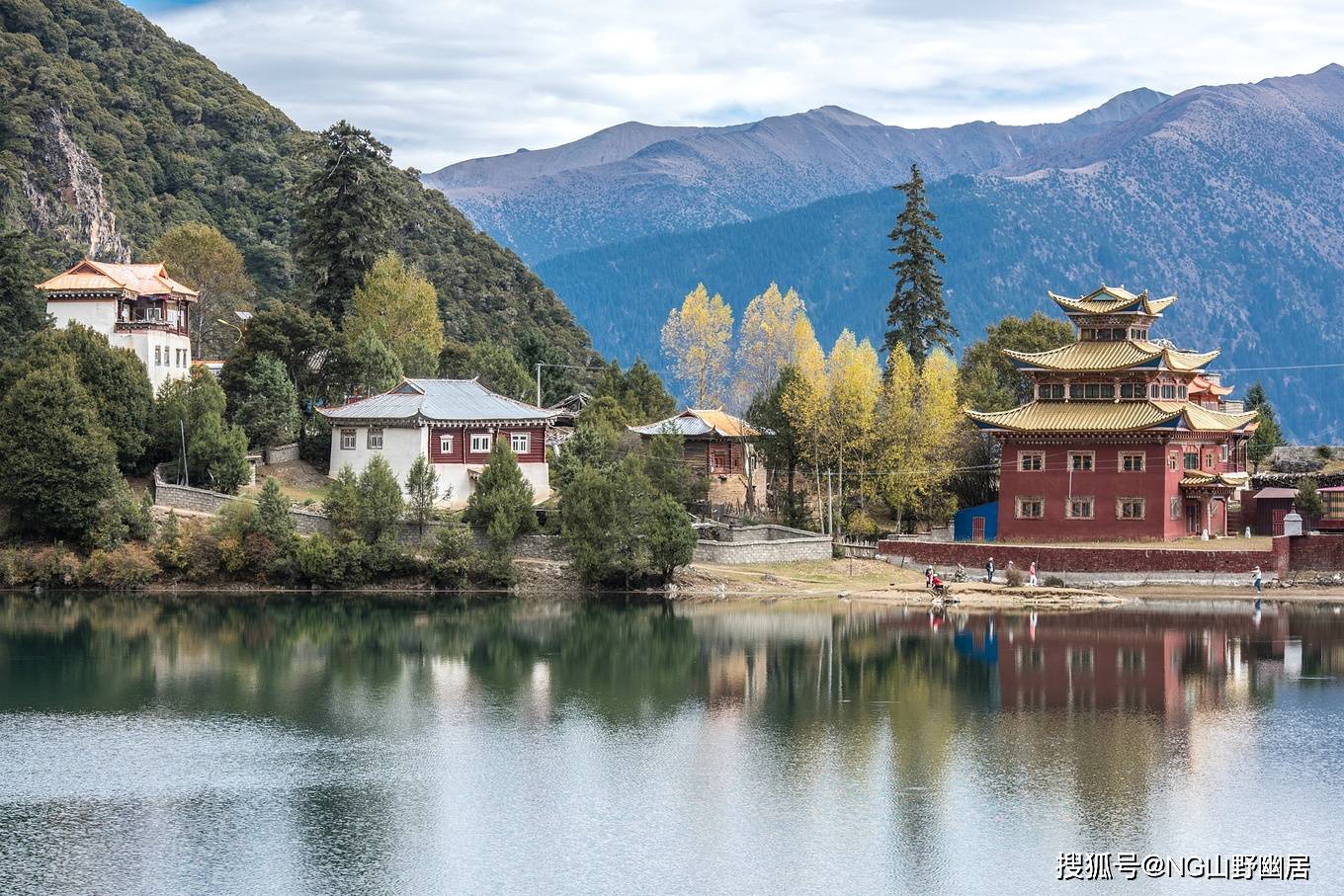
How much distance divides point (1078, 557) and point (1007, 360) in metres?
22.9

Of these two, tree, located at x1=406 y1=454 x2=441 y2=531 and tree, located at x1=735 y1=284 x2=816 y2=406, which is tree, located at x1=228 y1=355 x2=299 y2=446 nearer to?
tree, located at x1=406 y1=454 x2=441 y2=531

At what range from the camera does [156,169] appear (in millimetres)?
133875

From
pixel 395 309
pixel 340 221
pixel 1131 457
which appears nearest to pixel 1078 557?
pixel 1131 457

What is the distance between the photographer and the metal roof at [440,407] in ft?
270

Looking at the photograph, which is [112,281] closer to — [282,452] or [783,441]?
[282,452]

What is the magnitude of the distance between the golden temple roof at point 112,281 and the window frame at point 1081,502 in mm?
45438

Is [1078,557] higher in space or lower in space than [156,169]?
lower

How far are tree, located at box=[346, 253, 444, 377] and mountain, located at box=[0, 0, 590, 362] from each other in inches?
791

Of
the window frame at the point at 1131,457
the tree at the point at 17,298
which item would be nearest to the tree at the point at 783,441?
the window frame at the point at 1131,457

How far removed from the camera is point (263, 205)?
13600 centimetres

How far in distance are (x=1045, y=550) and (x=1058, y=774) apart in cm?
3786

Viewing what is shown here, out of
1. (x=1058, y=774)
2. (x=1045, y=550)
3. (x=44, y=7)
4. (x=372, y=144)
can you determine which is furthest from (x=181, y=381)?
(x=44, y=7)

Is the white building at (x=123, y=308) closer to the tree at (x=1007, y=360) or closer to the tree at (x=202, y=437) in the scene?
the tree at (x=202, y=437)

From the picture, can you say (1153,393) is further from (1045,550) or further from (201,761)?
(201,761)
